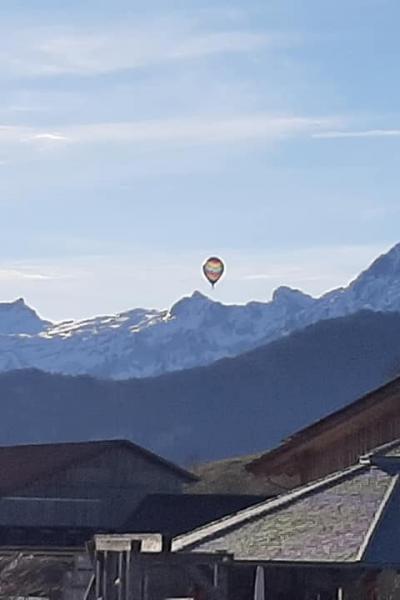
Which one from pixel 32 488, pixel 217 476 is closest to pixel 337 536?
pixel 32 488

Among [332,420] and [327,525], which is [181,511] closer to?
[332,420]

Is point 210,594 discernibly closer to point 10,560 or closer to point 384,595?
point 384,595

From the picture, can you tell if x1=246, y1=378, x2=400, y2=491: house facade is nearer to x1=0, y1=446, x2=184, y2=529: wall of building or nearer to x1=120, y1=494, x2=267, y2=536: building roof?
x1=120, y1=494, x2=267, y2=536: building roof

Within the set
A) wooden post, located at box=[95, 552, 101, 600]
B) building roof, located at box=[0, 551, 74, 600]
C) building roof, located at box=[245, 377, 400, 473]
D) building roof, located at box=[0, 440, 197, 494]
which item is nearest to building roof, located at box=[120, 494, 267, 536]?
building roof, located at box=[0, 440, 197, 494]

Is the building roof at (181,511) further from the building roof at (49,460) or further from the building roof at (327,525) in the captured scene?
the building roof at (327,525)

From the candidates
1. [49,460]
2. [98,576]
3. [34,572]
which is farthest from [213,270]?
[98,576]

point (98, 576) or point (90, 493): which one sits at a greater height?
point (90, 493)

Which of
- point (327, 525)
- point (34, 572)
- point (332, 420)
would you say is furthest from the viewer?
point (34, 572)
